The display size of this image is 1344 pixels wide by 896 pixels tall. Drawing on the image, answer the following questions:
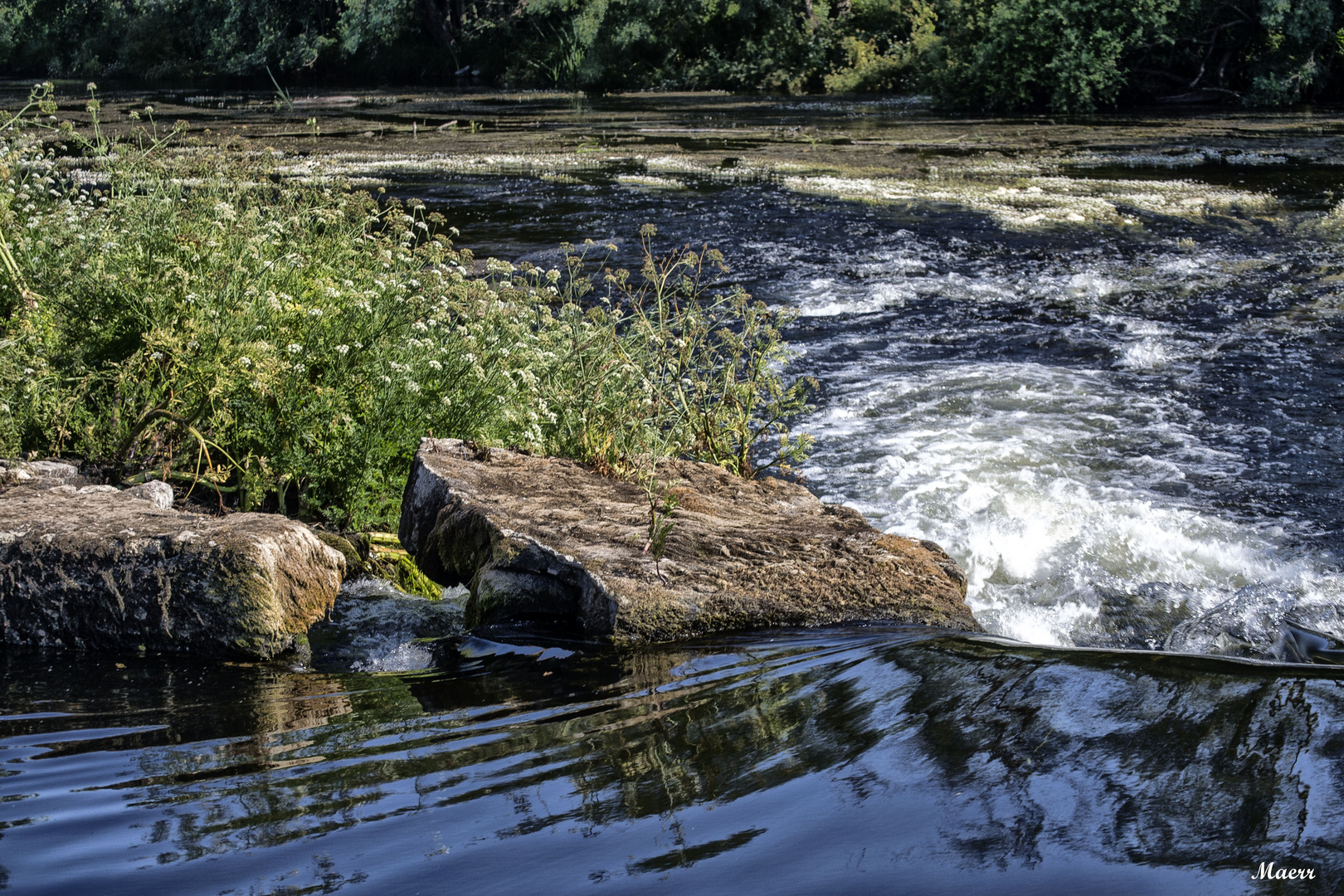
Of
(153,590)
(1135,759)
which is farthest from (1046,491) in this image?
(153,590)

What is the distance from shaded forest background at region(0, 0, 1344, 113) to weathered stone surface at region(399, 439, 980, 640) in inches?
807

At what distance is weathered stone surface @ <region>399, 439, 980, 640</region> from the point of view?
367 centimetres

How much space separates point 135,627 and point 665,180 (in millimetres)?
12397

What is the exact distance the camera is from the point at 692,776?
253 cm

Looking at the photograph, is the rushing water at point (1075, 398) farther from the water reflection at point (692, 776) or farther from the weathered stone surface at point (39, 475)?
the weathered stone surface at point (39, 475)

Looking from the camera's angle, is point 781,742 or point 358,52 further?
point 358,52

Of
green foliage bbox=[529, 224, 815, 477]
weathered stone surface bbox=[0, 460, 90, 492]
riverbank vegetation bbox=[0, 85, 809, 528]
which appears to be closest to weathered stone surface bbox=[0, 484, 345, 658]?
weathered stone surface bbox=[0, 460, 90, 492]

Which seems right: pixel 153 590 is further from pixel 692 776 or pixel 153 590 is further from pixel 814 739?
pixel 814 739

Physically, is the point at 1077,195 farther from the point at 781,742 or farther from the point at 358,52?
the point at 358,52

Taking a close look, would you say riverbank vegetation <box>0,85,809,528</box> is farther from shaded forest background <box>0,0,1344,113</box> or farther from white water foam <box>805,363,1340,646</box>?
shaded forest background <box>0,0,1344,113</box>

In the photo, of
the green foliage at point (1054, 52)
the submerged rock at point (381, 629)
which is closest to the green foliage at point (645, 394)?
the submerged rock at point (381, 629)

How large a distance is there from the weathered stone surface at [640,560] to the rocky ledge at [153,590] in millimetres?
691

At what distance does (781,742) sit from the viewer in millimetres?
2705

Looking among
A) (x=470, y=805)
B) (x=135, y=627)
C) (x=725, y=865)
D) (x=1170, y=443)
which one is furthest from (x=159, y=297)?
(x=1170, y=443)
